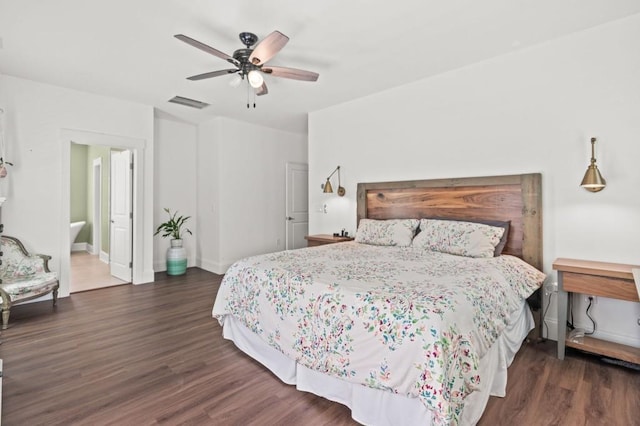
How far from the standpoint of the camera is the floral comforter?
4.80ft

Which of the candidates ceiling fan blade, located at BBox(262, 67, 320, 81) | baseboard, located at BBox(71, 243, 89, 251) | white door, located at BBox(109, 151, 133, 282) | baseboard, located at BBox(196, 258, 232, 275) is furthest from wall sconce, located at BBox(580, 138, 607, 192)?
baseboard, located at BBox(71, 243, 89, 251)

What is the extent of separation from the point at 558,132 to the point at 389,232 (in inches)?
72.1

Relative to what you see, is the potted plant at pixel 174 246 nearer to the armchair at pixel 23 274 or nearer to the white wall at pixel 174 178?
the white wall at pixel 174 178

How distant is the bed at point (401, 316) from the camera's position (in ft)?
4.90

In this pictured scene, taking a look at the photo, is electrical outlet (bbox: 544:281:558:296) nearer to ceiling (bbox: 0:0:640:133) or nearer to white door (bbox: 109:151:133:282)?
ceiling (bbox: 0:0:640:133)

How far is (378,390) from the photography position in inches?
65.8

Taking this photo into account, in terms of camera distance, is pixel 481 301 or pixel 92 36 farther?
pixel 92 36

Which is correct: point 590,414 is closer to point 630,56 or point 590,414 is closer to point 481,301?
point 481,301

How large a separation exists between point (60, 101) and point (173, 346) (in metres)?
3.50

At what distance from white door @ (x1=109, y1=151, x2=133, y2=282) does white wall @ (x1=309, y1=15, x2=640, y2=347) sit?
400 centimetres

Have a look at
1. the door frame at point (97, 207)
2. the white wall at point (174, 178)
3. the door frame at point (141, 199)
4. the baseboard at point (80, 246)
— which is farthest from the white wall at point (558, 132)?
the baseboard at point (80, 246)

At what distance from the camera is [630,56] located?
2535 millimetres

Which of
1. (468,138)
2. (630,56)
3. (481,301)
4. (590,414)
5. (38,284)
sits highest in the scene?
(630,56)

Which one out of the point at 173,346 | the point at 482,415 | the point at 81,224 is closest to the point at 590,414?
the point at 482,415
